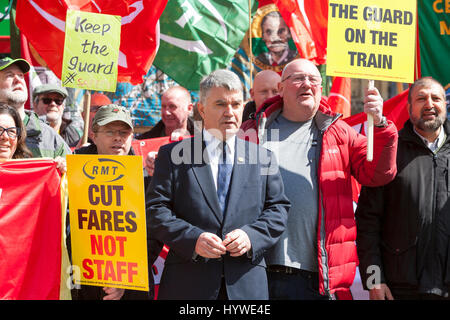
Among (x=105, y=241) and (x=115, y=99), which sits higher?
(x=115, y=99)

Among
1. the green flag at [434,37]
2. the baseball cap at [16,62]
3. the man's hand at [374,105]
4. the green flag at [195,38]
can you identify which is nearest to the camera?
the man's hand at [374,105]

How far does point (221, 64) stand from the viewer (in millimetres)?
6781

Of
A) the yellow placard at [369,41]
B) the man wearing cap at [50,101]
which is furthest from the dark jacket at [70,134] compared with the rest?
the yellow placard at [369,41]

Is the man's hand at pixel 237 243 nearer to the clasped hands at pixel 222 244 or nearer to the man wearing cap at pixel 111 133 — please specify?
the clasped hands at pixel 222 244

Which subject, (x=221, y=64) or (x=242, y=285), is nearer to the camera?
(x=242, y=285)

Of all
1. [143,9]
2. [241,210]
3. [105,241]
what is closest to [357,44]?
[241,210]

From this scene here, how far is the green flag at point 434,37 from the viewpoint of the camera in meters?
6.73

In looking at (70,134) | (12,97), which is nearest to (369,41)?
(12,97)

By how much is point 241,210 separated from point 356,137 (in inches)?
44.5

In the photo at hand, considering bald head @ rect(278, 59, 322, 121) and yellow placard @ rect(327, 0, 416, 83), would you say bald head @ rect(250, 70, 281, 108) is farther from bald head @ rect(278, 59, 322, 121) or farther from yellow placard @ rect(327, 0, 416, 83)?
yellow placard @ rect(327, 0, 416, 83)

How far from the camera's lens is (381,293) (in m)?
4.05

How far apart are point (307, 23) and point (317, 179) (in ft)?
9.53

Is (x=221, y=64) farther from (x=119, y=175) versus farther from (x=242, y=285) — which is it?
(x=242, y=285)

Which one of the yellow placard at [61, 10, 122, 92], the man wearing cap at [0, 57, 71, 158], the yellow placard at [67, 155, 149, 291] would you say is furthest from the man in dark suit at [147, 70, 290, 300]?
the yellow placard at [61, 10, 122, 92]
